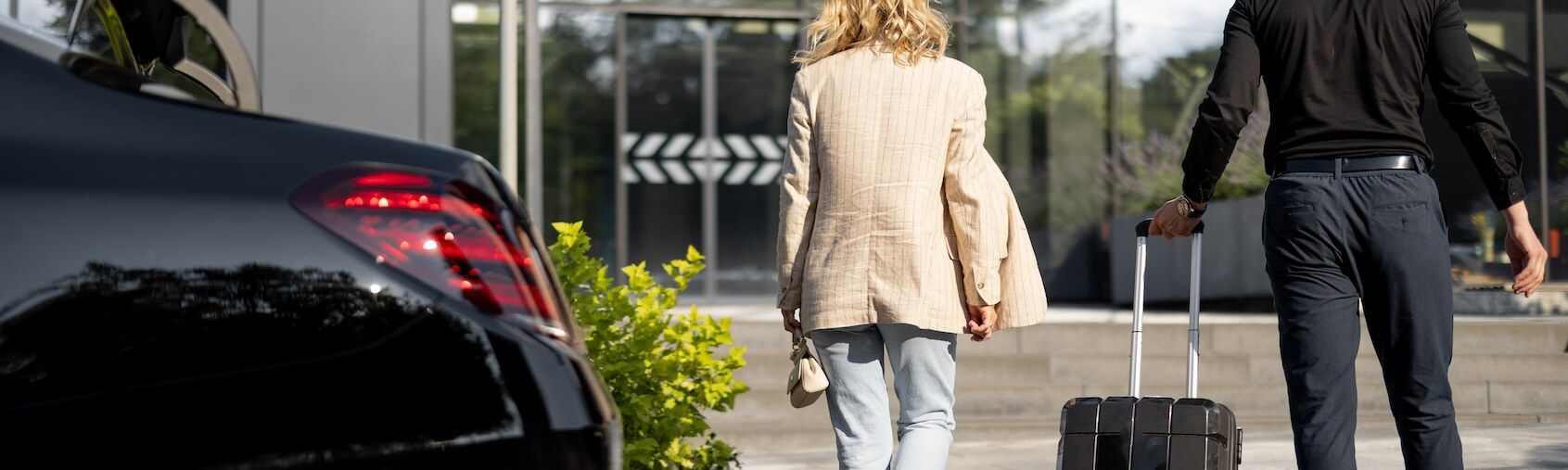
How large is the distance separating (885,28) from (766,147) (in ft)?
31.4

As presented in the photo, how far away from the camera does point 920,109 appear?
3498mm

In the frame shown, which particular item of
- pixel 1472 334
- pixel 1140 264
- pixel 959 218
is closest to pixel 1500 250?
pixel 1472 334

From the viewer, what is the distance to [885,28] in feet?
11.7

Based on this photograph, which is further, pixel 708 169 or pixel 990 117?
pixel 990 117

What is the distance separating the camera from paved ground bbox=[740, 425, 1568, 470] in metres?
6.02

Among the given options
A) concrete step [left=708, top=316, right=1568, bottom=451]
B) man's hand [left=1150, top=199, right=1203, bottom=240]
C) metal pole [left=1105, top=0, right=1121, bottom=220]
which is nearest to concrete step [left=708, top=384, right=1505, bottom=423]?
concrete step [left=708, top=316, right=1568, bottom=451]

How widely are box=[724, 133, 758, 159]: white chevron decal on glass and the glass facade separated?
0.02 m

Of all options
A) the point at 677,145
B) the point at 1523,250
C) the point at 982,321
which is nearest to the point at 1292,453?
the point at 1523,250

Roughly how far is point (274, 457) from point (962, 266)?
6.60ft

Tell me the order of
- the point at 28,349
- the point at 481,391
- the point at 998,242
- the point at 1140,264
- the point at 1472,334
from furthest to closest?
the point at 1472,334 → the point at 1140,264 → the point at 998,242 → the point at 481,391 → the point at 28,349

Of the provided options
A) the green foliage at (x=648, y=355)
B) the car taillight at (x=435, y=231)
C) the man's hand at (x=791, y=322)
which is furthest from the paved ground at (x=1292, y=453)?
the car taillight at (x=435, y=231)

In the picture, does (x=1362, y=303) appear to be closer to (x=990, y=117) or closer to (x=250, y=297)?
(x=250, y=297)

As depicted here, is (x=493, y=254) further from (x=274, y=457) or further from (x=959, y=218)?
(x=959, y=218)

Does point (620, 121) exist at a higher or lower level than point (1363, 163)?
higher
